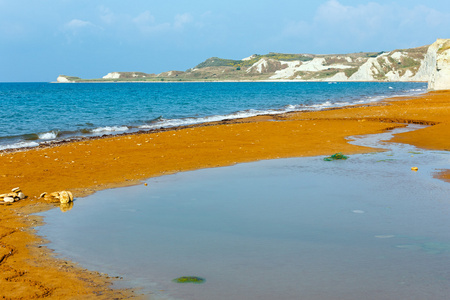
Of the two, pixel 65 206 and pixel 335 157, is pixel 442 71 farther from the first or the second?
pixel 65 206

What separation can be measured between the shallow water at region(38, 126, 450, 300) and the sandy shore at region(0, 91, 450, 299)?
1.86 feet

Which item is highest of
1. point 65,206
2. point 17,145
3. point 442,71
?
point 442,71

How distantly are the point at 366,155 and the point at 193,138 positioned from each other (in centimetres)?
957

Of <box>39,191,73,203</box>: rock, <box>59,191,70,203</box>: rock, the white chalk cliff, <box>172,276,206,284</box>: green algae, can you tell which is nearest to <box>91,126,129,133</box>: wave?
<box>39,191,73,203</box>: rock

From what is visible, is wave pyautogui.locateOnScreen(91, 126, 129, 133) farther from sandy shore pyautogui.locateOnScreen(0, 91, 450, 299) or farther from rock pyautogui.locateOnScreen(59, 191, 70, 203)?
rock pyautogui.locateOnScreen(59, 191, 70, 203)

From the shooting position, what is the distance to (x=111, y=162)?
17.1 meters

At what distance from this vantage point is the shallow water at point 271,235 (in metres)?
6.48

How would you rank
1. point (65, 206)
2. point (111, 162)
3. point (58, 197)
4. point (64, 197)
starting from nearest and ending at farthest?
point (65, 206) < point (64, 197) < point (58, 197) < point (111, 162)

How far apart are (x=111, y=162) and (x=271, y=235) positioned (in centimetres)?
1012

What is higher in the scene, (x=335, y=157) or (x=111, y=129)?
(x=335, y=157)

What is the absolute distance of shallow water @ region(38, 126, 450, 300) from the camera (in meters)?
6.48

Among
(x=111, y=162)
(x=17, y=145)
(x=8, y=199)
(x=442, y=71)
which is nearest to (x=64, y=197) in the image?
(x=8, y=199)

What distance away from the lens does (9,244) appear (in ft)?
27.6

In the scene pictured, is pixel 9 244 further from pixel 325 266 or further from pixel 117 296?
pixel 325 266
